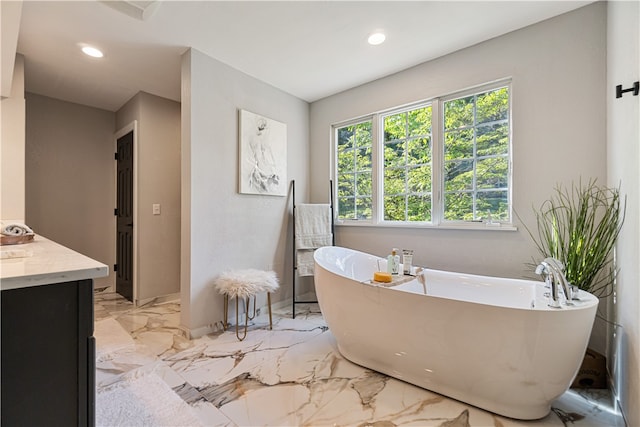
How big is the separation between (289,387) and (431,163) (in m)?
2.19

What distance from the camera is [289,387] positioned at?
183 cm

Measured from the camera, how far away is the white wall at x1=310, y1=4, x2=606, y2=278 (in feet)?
6.63

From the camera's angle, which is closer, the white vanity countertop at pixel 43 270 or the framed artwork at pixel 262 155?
the white vanity countertop at pixel 43 270

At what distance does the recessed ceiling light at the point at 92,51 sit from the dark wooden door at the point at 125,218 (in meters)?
1.09

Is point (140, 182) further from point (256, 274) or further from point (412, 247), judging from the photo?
point (412, 247)

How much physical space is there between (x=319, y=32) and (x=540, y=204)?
211cm

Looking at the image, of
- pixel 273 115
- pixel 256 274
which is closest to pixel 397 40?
pixel 273 115

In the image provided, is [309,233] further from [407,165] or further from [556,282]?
[556,282]

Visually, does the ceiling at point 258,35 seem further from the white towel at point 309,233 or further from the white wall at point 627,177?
the white towel at point 309,233

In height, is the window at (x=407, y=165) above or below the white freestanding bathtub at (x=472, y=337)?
above

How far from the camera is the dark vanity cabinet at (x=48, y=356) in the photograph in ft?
2.48

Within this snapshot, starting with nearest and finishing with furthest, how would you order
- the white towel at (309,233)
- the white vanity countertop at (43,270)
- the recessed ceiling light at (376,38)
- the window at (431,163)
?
the white vanity countertop at (43,270) → the recessed ceiling light at (376,38) → the window at (431,163) → the white towel at (309,233)

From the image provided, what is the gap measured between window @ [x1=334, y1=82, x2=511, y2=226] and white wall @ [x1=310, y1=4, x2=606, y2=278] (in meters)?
0.12

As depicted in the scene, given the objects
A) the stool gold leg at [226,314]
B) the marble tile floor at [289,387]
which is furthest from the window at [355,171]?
the stool gold leg at [226,314]
